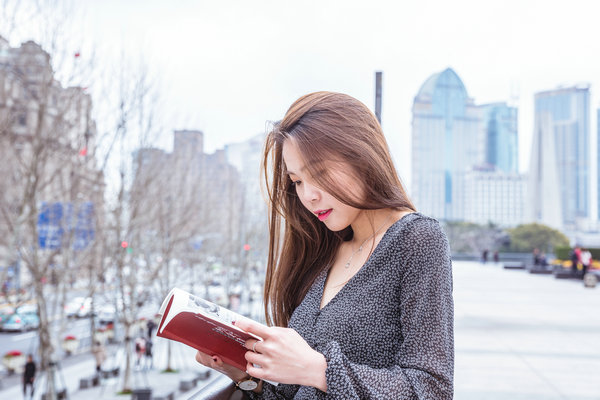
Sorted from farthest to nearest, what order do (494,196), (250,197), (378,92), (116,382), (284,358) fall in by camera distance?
(494,196), (250,197), (116,382), (378,92), (284,358)

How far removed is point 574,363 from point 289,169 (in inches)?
192

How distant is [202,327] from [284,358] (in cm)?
16

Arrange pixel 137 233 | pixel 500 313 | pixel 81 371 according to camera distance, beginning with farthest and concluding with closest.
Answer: pixel 81 371 < pixel 137 233 < pixel 500 313

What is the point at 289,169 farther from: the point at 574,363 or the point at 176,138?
the point at 176,138

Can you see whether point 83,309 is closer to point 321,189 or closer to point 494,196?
point 321,189

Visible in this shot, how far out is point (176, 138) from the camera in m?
9.32

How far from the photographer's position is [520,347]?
5.62m

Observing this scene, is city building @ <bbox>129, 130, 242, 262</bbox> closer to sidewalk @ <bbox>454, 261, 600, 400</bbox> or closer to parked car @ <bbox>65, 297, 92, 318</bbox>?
parked car @ <bbox>65, 297, 92, 318</bbox>

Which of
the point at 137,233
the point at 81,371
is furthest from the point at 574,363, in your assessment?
the point at 81,371

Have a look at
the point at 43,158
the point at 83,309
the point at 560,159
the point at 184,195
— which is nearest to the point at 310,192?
the point at 43,158

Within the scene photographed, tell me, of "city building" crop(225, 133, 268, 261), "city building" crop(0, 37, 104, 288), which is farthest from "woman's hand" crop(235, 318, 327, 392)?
"city building" crop(225, 133, 268, 261)

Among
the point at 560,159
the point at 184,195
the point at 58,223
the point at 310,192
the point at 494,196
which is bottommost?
the point at 58,223

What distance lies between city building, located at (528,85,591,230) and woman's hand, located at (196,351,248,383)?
40.9 metres

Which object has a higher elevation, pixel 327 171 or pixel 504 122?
pixel 504 122
